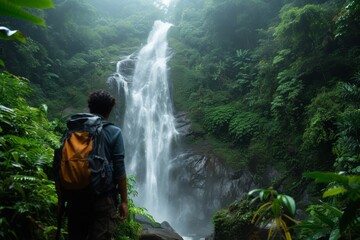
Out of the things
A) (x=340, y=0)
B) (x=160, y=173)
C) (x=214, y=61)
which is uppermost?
(x=340, y=0)

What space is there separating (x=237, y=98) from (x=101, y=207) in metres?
15.0

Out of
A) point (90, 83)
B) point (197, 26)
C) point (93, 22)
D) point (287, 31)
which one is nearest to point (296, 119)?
A: point (287, 31)

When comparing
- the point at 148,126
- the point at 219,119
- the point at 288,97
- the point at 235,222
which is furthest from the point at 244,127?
the point at 235,222

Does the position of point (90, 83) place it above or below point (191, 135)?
above

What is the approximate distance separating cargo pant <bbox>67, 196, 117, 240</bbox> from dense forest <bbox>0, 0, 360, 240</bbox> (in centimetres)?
57

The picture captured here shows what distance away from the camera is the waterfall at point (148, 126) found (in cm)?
1330

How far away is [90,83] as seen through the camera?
61.1ft

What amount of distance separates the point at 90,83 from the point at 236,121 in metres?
10.2

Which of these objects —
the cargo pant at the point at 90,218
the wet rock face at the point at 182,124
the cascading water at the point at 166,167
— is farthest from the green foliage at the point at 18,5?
the wet rock face at the point at 182,124

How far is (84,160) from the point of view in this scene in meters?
2.10

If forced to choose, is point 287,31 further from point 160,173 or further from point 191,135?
point 160,173

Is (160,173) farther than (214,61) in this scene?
No

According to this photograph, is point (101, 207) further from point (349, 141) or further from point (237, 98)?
point (237, 98)

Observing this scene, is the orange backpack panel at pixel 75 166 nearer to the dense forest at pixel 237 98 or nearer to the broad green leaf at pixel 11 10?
the dense forest at pixel 237 98
